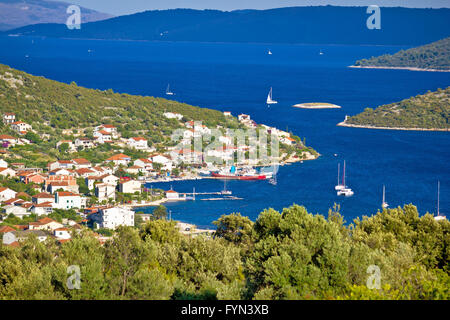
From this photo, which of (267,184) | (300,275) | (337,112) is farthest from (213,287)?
(337,112)

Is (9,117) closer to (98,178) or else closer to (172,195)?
(98,178)

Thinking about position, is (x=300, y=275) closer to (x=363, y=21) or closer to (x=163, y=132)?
(x=163, y=132)

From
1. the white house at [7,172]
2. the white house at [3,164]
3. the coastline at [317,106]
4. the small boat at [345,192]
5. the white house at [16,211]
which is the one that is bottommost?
the small boat at [345,192]

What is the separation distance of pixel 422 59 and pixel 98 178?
66149mm

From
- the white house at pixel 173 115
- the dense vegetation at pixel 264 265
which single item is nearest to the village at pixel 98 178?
the white house at pixel 173 115

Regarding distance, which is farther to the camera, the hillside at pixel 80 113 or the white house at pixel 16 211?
the hillside at pixel 80 113

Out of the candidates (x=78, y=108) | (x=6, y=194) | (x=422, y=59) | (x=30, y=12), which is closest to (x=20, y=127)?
(x=78, y=108)

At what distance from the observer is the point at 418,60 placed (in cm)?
8075

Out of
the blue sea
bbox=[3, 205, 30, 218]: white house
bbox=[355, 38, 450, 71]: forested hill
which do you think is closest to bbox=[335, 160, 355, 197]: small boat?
the blue sea

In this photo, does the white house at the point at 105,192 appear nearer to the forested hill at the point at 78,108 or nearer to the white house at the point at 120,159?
the white house at the point at 120,159

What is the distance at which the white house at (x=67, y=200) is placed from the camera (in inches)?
709

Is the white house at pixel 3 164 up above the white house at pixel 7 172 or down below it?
above

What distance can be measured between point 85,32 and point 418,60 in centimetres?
8017

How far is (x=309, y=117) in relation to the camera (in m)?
38.8
